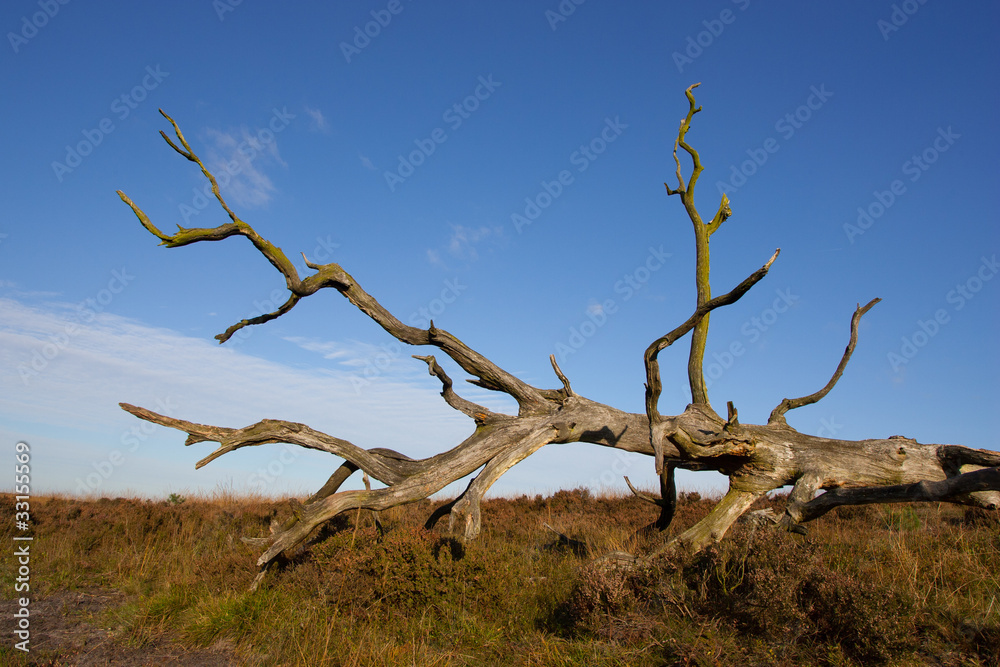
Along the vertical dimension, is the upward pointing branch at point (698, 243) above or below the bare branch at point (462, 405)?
above

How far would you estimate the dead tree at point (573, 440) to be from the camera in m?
7.15

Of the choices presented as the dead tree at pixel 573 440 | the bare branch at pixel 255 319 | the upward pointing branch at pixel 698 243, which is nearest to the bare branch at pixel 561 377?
the dead tree at pixel 573 440

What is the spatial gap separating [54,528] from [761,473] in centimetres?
1236

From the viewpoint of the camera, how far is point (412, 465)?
779cm

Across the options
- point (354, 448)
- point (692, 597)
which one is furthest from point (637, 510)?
point (692, 597)

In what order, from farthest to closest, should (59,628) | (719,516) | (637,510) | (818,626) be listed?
(637,510)
(719,516)
(59,628)
(818,626)

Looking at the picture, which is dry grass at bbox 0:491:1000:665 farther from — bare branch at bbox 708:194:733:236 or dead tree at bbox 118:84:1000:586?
bare branch at bbox 708:194:733:236

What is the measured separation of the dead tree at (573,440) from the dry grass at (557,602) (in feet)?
1.92

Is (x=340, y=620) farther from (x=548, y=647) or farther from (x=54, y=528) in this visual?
(x=54, y=528)

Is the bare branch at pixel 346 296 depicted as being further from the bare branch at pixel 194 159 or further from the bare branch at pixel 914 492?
the bare branch at pixel 914 492

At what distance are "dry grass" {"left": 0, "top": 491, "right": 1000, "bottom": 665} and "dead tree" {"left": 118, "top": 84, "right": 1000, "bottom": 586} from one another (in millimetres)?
585

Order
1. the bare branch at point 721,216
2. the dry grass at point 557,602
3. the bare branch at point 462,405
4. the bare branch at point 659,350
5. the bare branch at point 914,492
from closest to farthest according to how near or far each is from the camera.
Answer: the dry grass at point 557,602, the bare branch at point 914,492, the bare branch at point 659,350, the bare branch at point 462,405, the bare branch at point 721,216

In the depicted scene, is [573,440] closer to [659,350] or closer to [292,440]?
[659,350]

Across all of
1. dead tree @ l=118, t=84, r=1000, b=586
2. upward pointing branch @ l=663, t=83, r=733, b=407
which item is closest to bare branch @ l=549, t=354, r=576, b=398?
dead tree @ l=118, t=84, r=1000, b=586
